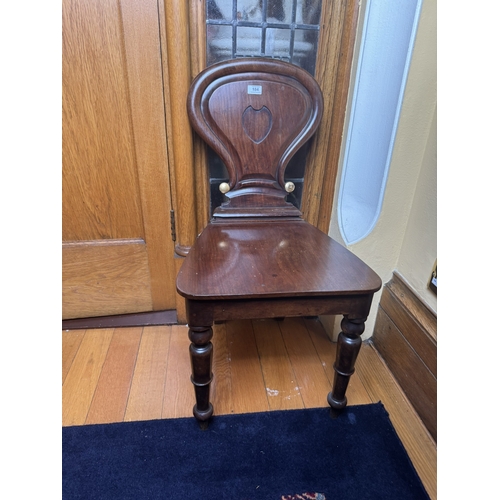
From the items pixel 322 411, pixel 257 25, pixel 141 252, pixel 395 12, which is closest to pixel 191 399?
pixel 322 411

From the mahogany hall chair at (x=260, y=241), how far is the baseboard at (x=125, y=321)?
1.72 feet

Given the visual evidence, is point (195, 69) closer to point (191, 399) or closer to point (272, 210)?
point (272, 210)

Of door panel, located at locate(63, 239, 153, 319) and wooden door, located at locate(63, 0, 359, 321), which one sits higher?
wooden door, located at locate(63, 0, 359, 321)

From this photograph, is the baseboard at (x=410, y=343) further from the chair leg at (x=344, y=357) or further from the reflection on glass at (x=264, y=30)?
the reflection on glass at (x=264, y=30)

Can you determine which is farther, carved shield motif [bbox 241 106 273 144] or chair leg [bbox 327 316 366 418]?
carved shield motif [bbox 241 106 273 144]

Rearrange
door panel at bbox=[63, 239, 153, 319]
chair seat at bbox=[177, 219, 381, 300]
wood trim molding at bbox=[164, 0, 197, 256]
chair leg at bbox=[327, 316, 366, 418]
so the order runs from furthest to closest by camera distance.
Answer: door panel at bbox=[63, 239, 153, 319] → wood trim molding at bbox=[164, 0, 197, 256] → chair leg at bbox=[327, 316, 366, 418] → chair seat at bbox=[177, 219, 381, 300]

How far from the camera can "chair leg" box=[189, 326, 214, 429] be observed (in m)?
0.79

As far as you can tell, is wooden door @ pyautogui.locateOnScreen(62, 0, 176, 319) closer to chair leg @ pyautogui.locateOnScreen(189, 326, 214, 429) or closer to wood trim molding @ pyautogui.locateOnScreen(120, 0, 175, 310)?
wood trim molding @ pyautogui.locateOnScreen(120, 0, 175, 310)

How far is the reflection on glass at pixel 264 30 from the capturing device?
999 mm

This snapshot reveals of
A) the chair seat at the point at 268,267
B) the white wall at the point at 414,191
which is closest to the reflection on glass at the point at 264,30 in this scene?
the white wall at the point at 414,191

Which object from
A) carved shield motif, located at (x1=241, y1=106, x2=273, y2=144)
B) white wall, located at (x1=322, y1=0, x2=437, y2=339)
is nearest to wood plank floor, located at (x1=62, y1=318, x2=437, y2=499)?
white wall, located at (x1=322, y1=0, x2=437, y2=339)

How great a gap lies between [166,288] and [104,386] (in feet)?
1.37

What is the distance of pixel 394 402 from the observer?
41.1 inches

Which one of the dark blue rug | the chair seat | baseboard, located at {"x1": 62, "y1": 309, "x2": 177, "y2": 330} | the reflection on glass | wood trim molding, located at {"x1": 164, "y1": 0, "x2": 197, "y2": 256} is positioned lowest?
baseboard, located at {"x1": 62, "y1": 309, "x2": 177, "y2": 330}
